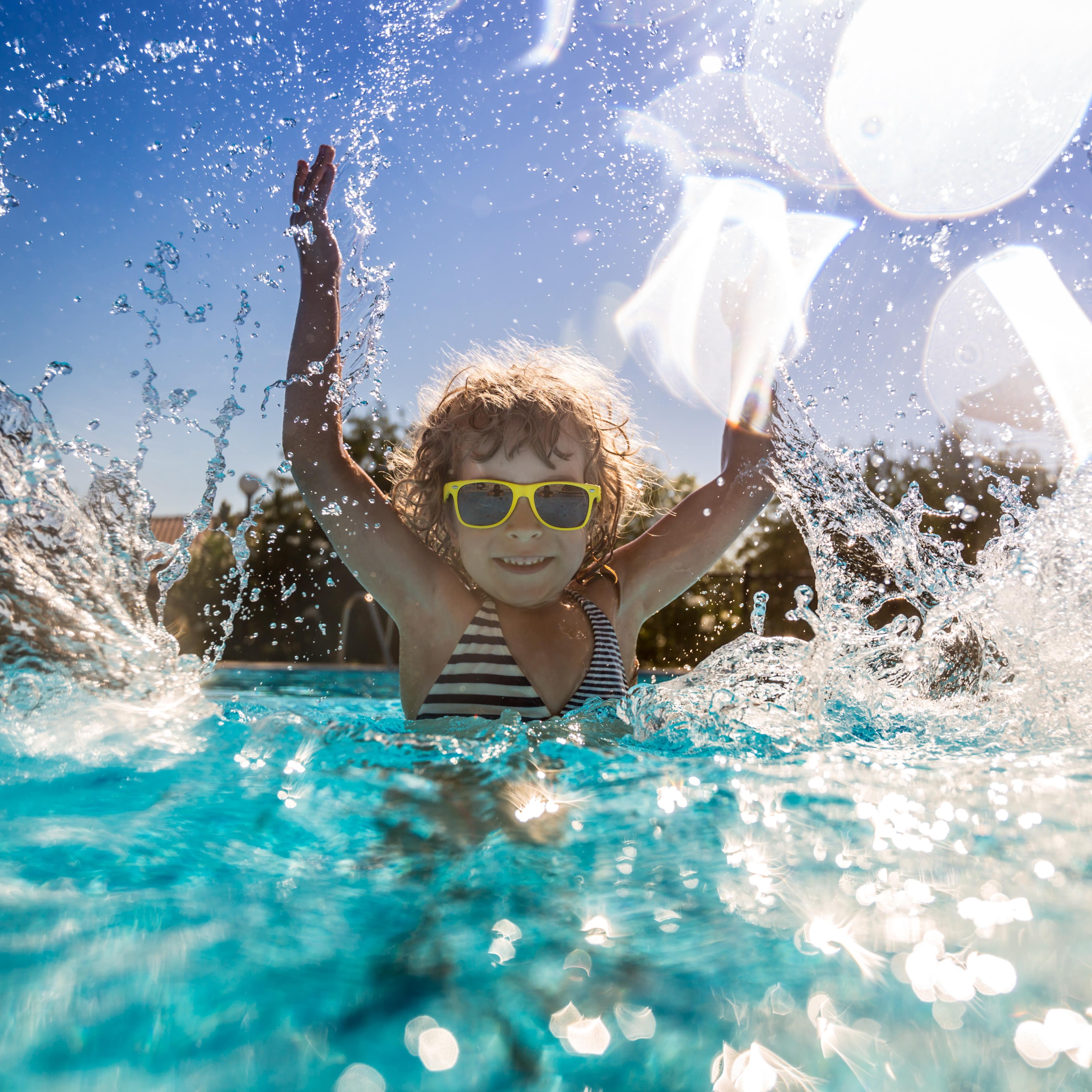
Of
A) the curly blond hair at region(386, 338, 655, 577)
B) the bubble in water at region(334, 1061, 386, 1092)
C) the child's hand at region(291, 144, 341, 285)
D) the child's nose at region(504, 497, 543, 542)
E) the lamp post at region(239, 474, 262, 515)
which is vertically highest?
the lamp post at region(239, 474, 262, 515)

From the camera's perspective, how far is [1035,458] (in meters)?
4.37

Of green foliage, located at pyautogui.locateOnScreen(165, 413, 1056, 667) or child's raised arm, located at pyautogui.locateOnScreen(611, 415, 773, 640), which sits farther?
green foliage, located at pyautogui.locateOnScreen(165, 413, 1056, 667)

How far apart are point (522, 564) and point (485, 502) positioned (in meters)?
0.27

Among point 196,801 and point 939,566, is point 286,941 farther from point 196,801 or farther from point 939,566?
point 939,566

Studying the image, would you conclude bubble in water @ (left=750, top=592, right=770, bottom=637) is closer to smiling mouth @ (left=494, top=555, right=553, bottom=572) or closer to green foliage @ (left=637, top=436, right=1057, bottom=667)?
smiling mouth @ (left=494, top=555, right=553, bottom=572)

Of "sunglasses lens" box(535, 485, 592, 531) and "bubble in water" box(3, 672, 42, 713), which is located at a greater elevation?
"sunglasses lens" box(535, 485, 592, 531)

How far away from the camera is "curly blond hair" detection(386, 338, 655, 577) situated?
295 centimetres

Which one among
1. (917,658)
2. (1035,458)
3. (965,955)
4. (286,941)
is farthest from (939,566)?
(286,941)

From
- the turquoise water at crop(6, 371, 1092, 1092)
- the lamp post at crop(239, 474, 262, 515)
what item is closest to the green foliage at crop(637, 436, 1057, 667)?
the lamp post at crop(239, 474, 262, 515)

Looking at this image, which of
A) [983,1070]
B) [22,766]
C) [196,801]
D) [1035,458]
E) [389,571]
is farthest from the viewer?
[1035,458]

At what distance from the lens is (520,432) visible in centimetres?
292

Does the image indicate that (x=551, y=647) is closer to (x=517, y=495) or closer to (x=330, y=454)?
(x=517, y=495)

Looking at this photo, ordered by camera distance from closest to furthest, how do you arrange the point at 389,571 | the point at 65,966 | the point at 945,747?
the point at 65,966 → the point at 945,747 → the point at 389,571

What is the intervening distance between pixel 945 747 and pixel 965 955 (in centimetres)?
152
